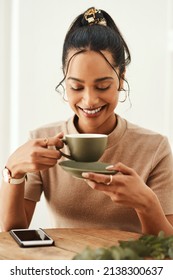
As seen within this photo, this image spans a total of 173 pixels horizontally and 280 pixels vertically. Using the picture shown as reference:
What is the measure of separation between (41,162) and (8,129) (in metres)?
1.15

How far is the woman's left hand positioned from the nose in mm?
270

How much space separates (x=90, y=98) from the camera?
1324mm

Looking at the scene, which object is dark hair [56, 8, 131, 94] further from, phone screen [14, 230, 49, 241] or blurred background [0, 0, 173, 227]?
blurred background [0, 0, 173, 227]

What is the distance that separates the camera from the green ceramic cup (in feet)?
3.86

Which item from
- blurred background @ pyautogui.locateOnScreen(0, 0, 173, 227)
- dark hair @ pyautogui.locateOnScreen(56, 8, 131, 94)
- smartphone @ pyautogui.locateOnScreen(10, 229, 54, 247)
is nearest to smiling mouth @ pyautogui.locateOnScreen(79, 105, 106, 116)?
dark hair @ pyautogui.locateOnScreen(56, 8, 131, 94)

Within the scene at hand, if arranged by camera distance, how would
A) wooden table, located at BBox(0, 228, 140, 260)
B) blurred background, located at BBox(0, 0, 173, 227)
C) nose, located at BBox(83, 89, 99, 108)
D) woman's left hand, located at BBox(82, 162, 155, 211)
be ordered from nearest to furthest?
wooden table, located at BBox(0, 228, 140, 260) → woman's left hand, located at BBox(82, 162, 155, 211) → nose, located at BBox(83, 89, 99, 108) → blurred background, located at BBox(0, 0, 173, 227)

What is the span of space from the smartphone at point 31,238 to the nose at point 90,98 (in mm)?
→ 399

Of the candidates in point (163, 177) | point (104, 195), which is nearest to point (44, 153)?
point (104, 195)

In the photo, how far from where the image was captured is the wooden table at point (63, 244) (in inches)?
39.0

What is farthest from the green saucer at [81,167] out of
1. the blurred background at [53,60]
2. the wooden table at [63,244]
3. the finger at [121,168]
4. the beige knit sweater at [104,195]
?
the blurred background at [53,60]
